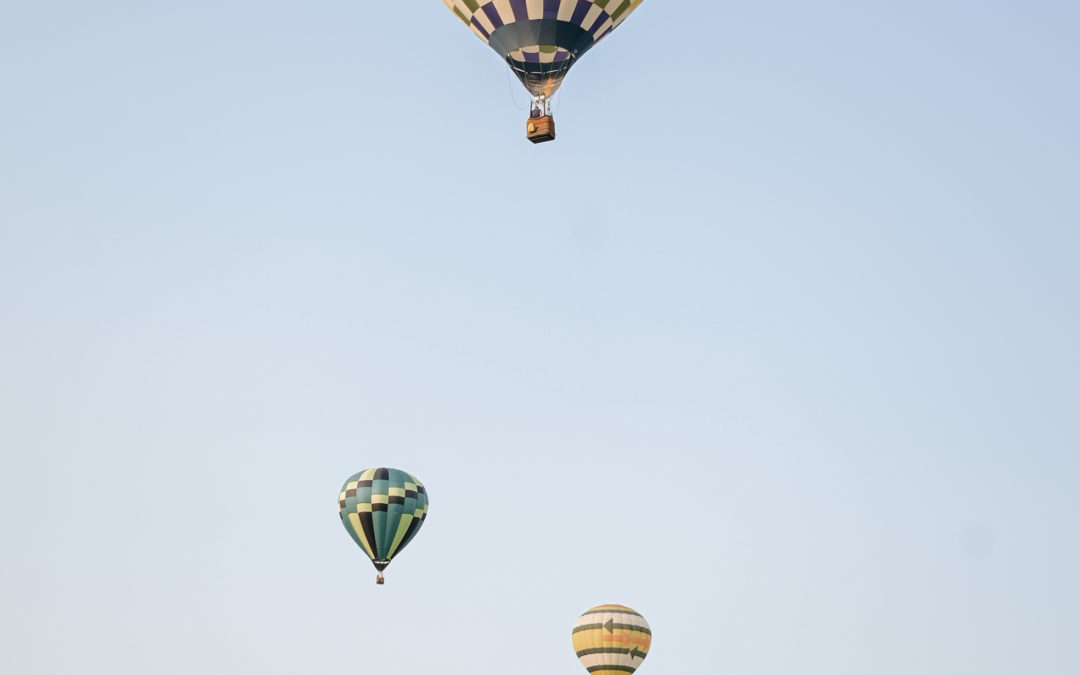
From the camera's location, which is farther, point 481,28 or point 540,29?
point 481,28

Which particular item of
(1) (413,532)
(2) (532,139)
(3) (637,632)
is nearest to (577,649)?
(3) (637,632)

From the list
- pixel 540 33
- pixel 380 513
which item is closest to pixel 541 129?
pixel 540 33

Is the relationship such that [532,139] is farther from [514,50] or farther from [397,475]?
[397,475]

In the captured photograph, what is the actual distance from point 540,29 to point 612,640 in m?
25.1

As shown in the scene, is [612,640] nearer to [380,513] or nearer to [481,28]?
[380,513]

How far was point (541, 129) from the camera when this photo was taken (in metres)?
51.0

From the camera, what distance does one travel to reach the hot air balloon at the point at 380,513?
64250 millimetres

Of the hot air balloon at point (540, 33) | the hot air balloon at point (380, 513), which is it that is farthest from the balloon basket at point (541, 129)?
the hot air balloon at point (380, 513)

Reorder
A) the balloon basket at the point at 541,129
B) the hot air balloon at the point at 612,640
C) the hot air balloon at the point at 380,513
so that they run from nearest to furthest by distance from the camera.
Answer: the balloon basket at the point at 541,129, the hot air balloon at the point at 380,513, the hot air balloon at the point at 612,640

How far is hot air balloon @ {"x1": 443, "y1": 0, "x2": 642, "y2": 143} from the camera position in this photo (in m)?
51.1

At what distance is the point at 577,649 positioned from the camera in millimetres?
66062

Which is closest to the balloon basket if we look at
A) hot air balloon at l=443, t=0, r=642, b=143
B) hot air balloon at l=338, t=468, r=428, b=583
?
hot air balloon at l=443, t=0, r=642, b=143

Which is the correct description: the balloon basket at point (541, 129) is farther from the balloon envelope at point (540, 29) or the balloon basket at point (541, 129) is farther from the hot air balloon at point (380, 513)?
the hot air balloon at point (380, 513)

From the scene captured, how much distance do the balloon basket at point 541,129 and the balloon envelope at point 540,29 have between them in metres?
1.39
